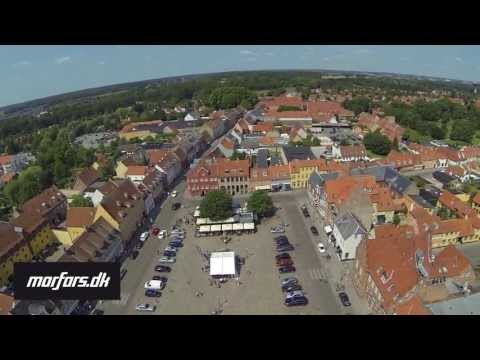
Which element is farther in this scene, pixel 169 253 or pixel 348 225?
pixel 169 253

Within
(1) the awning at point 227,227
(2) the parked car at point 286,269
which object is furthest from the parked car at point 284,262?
(1) the awning at point 227,227

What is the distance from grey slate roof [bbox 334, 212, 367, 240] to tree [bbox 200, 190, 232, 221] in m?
6.67

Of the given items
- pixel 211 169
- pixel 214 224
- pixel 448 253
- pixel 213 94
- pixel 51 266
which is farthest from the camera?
pixel 213 94

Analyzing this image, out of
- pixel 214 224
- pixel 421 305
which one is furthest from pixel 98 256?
pixel 421 305

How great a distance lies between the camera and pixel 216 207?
69.6 feet

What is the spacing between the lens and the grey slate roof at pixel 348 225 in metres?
17.2

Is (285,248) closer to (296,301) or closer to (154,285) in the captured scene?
(296,301)

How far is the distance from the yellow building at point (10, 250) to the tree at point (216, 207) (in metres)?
10.1

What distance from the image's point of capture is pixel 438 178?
1089 inches

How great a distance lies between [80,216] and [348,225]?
15.5 meters

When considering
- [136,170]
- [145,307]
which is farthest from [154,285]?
[136,170]

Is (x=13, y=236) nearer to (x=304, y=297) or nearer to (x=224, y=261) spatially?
(x=224, y=261)

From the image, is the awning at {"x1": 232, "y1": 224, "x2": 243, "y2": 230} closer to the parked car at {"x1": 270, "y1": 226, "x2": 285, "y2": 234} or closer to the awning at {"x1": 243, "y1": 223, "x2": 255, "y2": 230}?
the awning at {"x1": 243, "y1": 223, "x2": 255, "y2": 230}
